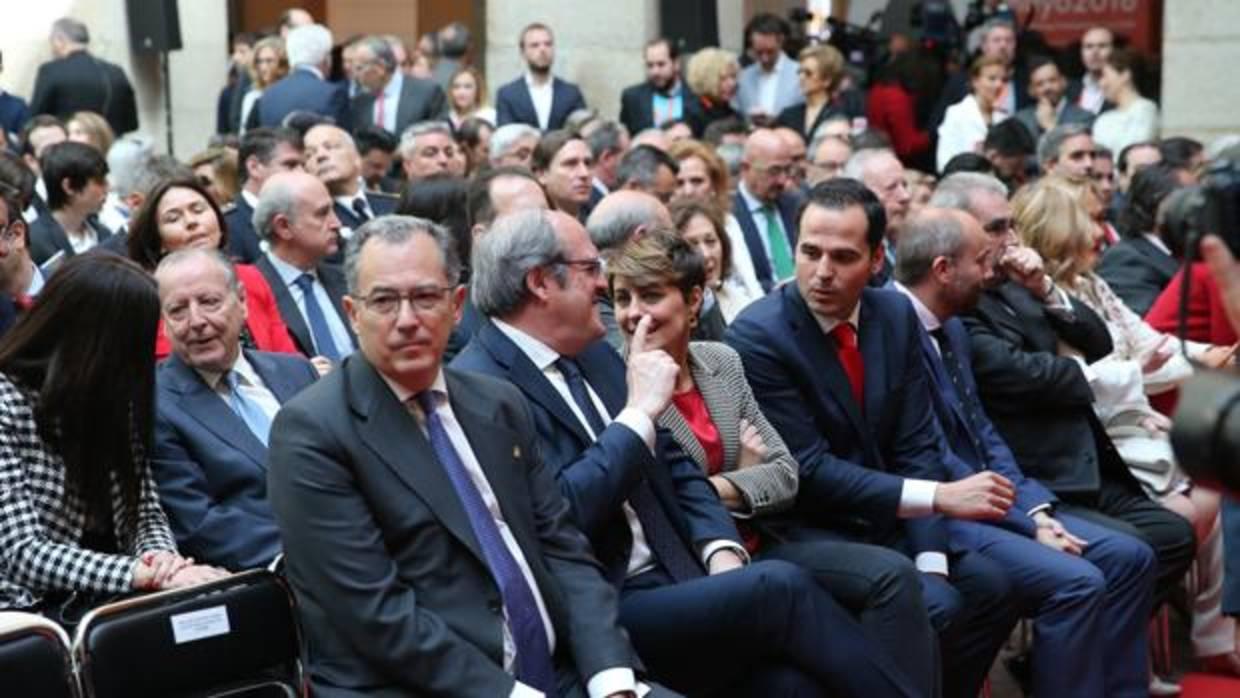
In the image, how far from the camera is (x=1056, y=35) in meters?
19.0

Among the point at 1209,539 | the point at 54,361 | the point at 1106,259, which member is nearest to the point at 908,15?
the point at 1106,259

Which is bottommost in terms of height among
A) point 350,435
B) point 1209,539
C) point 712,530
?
point 1209,539

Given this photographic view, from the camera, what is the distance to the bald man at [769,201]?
31.0 feet

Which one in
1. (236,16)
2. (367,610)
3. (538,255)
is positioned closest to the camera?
(367,610)

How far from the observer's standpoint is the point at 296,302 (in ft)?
23.4

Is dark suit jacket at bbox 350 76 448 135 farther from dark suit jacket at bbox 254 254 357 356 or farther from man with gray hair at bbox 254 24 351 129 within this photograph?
dark suit jacket at bbox 254 254 357 356

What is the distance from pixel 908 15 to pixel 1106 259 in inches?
356

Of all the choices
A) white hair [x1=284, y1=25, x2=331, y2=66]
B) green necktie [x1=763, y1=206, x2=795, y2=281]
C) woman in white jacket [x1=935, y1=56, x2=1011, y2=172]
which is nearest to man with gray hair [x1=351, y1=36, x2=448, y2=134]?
→ white hair [x1=284, y1=25, x2=331, y2=66]

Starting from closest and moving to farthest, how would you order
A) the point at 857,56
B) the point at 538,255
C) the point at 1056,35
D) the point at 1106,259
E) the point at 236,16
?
the point at 538,255
the point at 1106,259
the point at 857,56
the point at 1056,35
the point at 236,16

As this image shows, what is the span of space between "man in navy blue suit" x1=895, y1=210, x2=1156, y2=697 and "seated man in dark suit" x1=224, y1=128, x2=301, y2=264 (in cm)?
303

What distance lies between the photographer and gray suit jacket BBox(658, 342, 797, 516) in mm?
5355

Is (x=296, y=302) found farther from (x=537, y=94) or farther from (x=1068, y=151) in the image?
(x=537, y=94)

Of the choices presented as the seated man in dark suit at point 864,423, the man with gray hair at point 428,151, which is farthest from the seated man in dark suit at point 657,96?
the seated man in dark suit at point 864,423

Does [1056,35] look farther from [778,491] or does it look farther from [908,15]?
[778,491]
